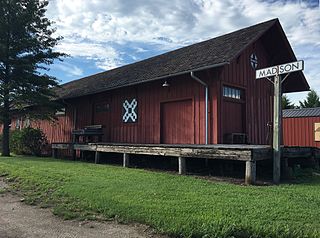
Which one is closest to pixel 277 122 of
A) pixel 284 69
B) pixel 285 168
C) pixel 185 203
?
pixel 284 69

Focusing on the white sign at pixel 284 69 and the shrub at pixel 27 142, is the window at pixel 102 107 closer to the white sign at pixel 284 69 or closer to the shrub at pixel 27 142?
the shrub at pixel 27 142

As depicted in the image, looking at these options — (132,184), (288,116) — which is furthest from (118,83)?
(288,116)

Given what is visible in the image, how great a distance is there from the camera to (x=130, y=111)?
47.4 ft

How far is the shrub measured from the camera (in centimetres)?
1811

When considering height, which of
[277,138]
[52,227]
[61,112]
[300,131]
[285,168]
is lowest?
[52,227]

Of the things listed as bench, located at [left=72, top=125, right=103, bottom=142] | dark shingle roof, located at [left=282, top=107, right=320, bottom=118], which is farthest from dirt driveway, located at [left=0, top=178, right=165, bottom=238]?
dark shingle roof, located at [left=282, top=107, right=320, bottom=118]

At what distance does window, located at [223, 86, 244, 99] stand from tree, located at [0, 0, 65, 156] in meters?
9.48

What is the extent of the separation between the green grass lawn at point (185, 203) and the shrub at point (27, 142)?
33.0 feet

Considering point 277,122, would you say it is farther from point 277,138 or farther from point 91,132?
point 91,132

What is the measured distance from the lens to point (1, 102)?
1648cm

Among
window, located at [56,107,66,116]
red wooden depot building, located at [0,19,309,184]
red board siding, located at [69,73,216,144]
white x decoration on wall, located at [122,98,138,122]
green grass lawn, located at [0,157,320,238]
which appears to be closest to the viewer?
green grass lawn, located at [0,157,320,238]

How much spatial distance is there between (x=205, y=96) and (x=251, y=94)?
2708 millimetres

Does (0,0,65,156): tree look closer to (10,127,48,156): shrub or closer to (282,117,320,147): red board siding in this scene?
(10,127,48,156): shrub

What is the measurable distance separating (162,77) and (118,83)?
121 inches
